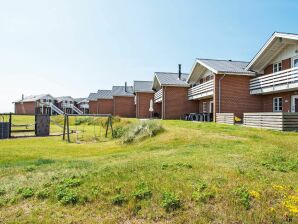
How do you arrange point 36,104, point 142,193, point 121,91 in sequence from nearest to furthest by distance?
point 142,193
point 121,91
point 36,104

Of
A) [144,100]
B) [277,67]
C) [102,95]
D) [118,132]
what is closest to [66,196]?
[118,132]

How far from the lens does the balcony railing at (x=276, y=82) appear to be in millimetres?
19156

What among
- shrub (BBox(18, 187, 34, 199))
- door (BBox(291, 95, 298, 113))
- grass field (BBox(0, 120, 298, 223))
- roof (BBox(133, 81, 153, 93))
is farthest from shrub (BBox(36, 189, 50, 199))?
roof (BBox(133, 81, 153, 93))

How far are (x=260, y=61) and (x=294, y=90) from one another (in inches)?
184

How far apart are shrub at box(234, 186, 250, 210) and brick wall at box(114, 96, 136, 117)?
4645 cm

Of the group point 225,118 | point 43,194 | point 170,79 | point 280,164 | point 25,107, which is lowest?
point 43,194

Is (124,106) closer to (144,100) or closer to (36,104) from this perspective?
(144,100)

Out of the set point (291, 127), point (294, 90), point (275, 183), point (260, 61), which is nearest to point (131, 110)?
point (260, 61)

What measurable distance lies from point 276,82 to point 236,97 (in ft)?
14.8

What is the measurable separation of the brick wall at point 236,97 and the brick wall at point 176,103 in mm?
9439

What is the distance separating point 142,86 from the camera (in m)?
44.4

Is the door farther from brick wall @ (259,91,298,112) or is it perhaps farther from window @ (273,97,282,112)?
window @ (273,97,282,112)

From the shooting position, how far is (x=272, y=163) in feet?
25.2

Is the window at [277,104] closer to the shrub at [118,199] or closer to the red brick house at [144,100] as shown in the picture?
the red brick house at [144,100]
